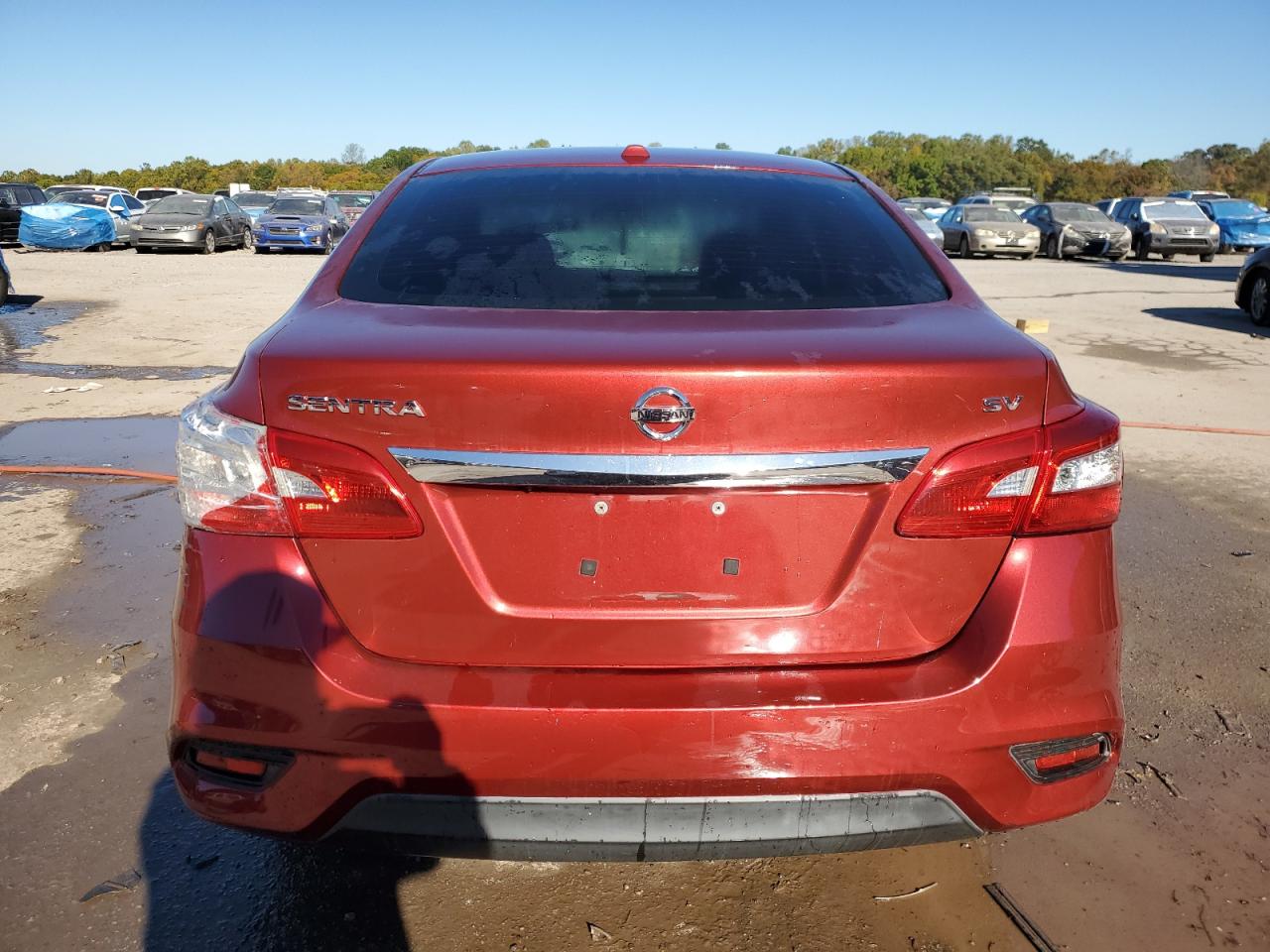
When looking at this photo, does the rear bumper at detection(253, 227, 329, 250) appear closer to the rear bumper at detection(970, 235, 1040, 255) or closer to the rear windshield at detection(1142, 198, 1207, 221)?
the rear bumper at detection(970, 235, 1040, 255)

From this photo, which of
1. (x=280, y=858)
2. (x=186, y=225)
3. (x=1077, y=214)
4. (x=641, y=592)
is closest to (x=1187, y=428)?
(x=641, y=592)

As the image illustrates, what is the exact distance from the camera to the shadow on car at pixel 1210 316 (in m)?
13.5

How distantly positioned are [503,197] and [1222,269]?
1057 inches

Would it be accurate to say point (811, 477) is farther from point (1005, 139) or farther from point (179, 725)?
point (1005, 139)

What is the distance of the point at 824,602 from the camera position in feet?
6.03

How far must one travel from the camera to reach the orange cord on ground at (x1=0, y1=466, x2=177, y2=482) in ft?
19.0

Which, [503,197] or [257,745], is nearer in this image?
[257,745]

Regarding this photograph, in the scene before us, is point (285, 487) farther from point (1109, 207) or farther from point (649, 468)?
point (1109, 207)

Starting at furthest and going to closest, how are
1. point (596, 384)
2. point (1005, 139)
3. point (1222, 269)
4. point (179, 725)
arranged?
point (1005, 139) → point (1222, 269) → point (179, 725) → point (596, 384)

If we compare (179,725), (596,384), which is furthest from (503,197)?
(179,725)

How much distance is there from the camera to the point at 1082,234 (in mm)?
28234

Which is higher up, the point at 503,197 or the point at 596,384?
the point at 503,197

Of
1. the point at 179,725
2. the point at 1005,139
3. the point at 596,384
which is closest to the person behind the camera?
the point at 596,384

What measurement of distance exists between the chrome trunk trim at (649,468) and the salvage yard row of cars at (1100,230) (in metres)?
26.2
